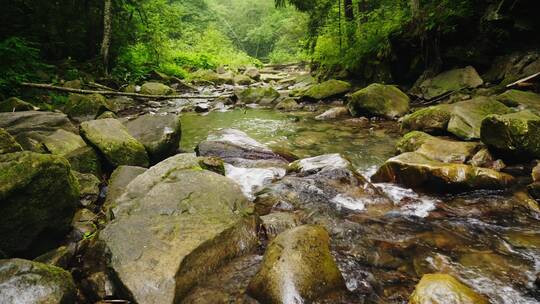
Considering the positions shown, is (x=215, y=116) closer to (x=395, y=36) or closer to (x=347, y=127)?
(x=347, y=127)

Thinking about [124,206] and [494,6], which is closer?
[124,206]

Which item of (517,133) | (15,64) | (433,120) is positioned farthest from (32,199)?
(15,64)

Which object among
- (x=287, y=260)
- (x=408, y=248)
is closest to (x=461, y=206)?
(x=408, y=248)

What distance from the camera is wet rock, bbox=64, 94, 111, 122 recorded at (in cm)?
793

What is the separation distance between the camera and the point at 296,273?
2.35 m

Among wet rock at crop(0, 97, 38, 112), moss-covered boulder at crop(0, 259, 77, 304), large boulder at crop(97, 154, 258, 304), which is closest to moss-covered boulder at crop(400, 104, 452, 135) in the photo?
large boulder at crop(97, 154, 258, 304)

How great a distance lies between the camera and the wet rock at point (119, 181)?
3.84 metres

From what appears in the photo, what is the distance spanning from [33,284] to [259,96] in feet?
37.5

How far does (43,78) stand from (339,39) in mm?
10736

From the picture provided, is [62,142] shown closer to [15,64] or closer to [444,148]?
[15,64]

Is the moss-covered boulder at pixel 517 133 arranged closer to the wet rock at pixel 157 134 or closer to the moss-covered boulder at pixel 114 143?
the wet rock at pixel 157 134

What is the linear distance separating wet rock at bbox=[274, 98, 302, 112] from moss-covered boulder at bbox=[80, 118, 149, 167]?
7.00 m

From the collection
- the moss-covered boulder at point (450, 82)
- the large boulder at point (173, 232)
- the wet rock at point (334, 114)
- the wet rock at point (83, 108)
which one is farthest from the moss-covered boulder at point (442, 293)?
the wet rock at point (83, 108)

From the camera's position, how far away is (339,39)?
13.9 meters
